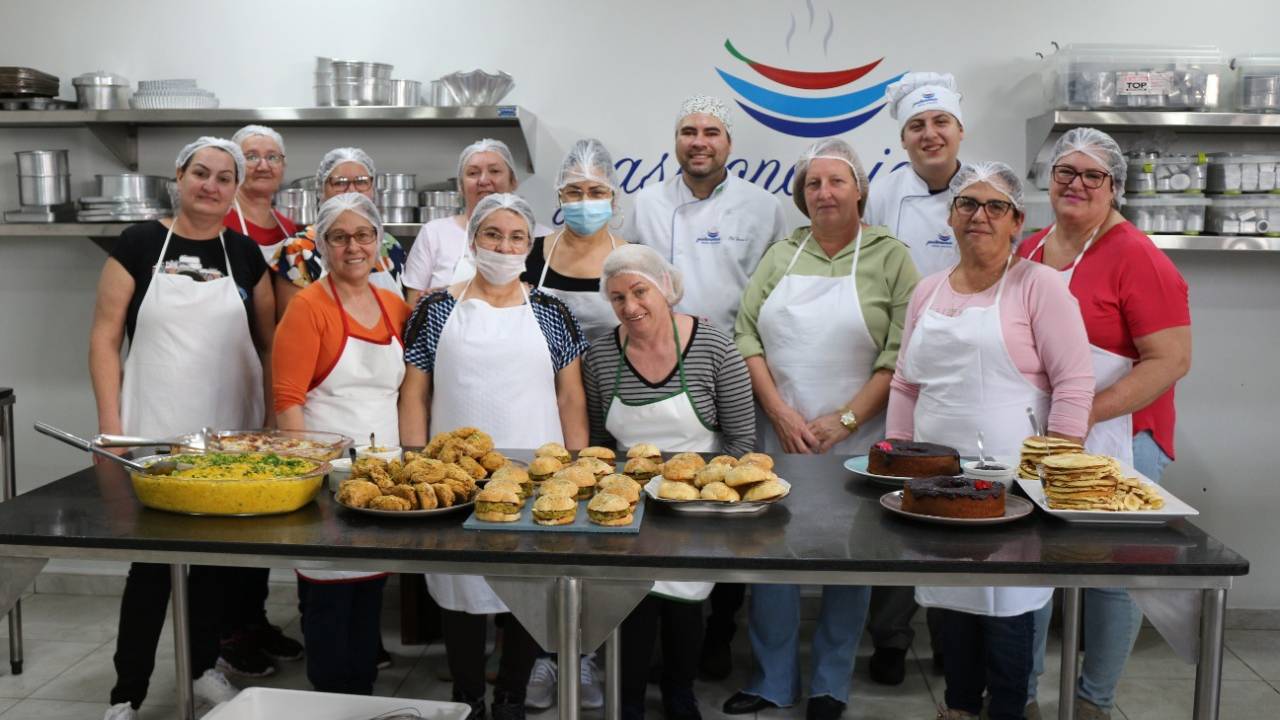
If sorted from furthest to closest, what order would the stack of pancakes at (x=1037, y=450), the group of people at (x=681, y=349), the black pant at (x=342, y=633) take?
the black pant at (x=342, y=633) < the group of people at (x=681, y=349) < the stack of pancakes at (x=1037, y=450)

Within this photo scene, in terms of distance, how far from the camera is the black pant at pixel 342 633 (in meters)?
3.15

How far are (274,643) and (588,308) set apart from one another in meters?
1.79

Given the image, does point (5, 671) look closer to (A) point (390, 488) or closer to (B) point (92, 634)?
(B) point (92, 634)

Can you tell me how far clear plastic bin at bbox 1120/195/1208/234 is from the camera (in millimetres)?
4105

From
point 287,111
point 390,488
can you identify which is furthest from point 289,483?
point 287,111

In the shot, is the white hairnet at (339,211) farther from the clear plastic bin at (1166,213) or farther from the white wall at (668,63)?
the clear plastic bin at (1166,213)

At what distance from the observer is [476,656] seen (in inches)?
131

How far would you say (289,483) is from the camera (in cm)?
223

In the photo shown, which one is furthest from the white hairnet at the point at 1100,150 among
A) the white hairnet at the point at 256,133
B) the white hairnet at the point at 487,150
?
the white hairnet at the point at 256,133

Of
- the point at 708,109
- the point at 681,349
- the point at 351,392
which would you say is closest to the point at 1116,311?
the point at 681,349

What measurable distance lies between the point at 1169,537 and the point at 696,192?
7.52 ft

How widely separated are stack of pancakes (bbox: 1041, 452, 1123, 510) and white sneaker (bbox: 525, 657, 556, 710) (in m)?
2.05

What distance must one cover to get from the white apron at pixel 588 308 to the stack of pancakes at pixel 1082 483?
70.4 inches

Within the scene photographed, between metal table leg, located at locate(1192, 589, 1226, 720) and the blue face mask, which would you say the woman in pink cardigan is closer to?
metal table leg, located at locate(1192, 589, 1226, 720)
